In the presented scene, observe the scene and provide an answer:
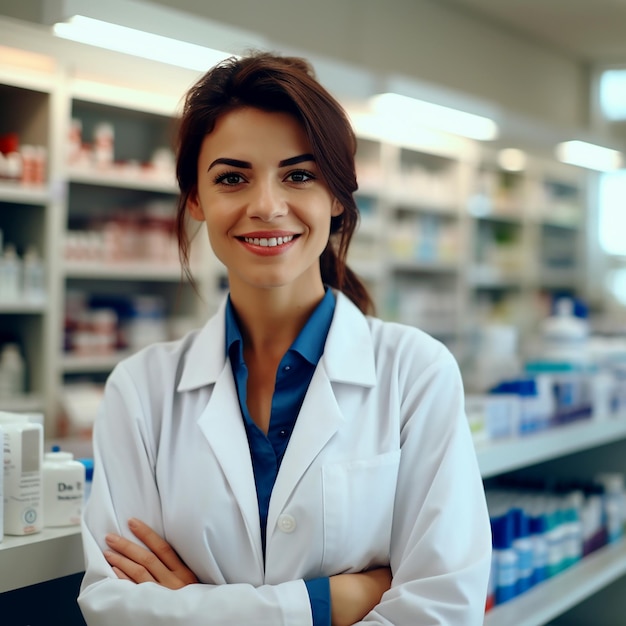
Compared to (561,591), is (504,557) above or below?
above

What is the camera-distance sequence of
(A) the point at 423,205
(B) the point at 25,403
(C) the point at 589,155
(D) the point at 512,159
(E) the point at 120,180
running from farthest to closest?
(D) the point at 512,159, (A) the point at 423,205, (C) the point at 589,155, (E) the point at 120,180, (B) the point at 25,403

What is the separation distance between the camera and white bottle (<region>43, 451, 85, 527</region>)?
1565 millimetres

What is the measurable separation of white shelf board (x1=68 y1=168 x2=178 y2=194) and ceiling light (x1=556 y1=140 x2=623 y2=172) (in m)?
2.38

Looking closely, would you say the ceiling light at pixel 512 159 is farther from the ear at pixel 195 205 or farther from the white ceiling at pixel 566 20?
the ear at pixel 195 205

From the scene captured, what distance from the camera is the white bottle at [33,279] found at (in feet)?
12.4

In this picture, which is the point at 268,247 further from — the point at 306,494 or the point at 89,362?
the point at 89,362

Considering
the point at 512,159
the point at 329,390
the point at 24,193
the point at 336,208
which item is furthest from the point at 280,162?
the point at 512,159

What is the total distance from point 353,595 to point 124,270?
9.86 feet

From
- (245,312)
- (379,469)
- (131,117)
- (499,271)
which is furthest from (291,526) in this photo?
(499,271)

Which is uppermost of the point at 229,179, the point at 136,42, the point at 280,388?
the point at 136,42

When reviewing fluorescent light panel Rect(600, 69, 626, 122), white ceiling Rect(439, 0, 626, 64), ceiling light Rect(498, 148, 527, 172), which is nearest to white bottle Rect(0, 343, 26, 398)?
ceiling light Rect(498, 148, 527, 172)

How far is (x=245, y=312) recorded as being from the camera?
1.63 metres

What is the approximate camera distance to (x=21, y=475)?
1488mm

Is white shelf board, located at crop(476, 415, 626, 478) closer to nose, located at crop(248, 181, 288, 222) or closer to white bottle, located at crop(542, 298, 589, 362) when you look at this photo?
white bottle, located at crop(542, 298, 589, 362)
